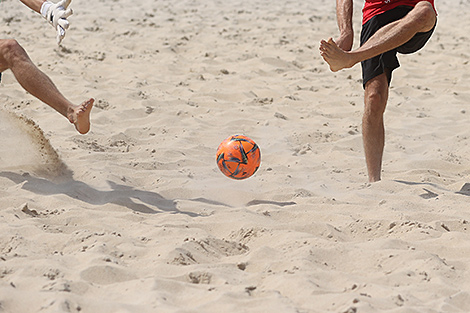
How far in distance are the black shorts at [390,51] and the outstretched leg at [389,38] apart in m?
0.16

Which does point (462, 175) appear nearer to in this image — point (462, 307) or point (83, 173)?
point (462, 307)

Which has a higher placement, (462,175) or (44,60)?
(44,60)

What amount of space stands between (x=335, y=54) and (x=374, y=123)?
71 cm

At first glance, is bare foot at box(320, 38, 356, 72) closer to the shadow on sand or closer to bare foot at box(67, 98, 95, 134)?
the shadow on sand

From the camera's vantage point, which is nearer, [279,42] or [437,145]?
[437,145]

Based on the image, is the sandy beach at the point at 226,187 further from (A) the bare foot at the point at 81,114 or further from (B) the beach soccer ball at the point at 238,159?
(A) the bare foot at the point at 81,114

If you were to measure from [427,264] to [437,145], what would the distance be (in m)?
2.43

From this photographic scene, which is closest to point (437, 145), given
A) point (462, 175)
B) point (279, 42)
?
point (462, 175)

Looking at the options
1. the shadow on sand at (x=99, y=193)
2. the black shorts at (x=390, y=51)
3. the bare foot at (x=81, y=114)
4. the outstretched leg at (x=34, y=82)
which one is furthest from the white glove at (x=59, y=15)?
the black shorts at (x=390, y=51)

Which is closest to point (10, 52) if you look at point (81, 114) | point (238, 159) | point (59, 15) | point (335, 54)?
point (59, 15)

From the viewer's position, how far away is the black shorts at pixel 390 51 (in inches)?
156

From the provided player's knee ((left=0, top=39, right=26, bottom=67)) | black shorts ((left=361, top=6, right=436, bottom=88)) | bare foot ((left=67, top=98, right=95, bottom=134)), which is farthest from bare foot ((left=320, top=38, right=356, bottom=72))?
player's knee ((left=0, top=39, right=26, bottom=67))

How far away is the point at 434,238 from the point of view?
304 cm

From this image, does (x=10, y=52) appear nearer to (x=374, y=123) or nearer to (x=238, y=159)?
(x=238, y=159)
